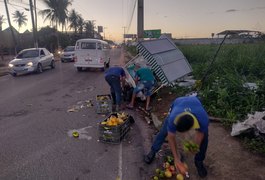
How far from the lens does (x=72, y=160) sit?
17.9 ft

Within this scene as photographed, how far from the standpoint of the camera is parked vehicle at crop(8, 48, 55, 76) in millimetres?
18359

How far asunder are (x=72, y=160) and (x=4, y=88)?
9.94m

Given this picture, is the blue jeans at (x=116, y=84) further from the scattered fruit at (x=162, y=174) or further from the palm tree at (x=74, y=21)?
the palm tree at (x=74, y=21)

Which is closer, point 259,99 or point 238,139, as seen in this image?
point 238,139

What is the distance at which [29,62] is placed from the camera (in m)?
18.6

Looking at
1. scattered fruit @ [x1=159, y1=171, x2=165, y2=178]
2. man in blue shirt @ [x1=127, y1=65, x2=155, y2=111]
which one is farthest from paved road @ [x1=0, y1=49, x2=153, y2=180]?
man in blue shirt @ [x1=127, y1=65, x2=155, y2=111]

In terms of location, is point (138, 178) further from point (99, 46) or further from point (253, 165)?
point (99, 46)

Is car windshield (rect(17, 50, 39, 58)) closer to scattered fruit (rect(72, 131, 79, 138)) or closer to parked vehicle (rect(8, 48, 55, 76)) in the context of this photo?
parked vehicle (rect(8, 48, 55, 76))

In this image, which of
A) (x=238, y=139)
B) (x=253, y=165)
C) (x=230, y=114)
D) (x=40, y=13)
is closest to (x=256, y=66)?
(x=230, y=114)

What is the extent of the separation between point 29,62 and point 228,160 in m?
16.4

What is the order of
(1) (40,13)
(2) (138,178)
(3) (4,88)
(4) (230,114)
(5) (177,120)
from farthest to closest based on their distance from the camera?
A: (1) (40,13)
(3) (4,88)
(4) (230,114)
(2) (138,178)
(5) (177,120)

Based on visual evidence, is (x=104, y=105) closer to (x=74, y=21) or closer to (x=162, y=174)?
(x=162, y=174)

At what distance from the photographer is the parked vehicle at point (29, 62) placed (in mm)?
18359

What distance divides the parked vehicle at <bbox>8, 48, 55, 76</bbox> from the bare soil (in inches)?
566
